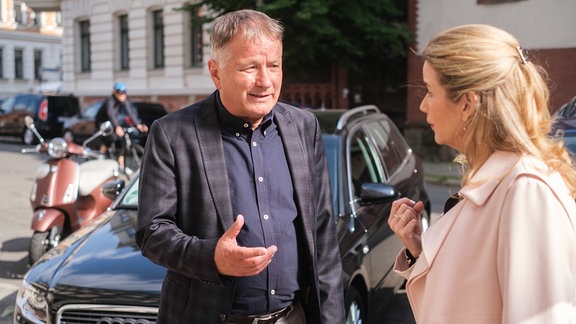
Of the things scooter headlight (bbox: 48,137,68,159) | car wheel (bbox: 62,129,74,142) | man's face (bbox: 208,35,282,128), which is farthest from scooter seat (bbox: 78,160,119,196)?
car wheel (bbox: 62,129,74,142)

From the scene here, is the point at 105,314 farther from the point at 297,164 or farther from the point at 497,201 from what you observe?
the point at 497,201

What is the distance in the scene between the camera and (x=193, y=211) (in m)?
2.29

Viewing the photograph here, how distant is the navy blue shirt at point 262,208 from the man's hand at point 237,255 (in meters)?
0.25

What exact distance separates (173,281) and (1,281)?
14.7 feet

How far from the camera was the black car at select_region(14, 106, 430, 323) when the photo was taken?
342 centimetres

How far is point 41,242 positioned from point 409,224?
498cm

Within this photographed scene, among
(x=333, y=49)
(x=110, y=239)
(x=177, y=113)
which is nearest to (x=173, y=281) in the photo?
(x=177, y=113)

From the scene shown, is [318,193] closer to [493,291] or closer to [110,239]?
[493,291]

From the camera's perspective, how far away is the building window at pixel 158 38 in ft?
85.5

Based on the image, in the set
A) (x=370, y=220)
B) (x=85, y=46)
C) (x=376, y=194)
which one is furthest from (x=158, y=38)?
(x=376, y=194)

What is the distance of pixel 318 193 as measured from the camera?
2596 millimetres

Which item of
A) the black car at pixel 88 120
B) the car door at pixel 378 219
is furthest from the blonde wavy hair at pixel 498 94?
the black car at pixel 88 120

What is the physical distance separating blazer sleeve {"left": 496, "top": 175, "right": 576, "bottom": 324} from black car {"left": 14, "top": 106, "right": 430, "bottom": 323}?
84.5 inches

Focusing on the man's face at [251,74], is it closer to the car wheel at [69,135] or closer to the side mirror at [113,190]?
the side mirror at [113,190]
